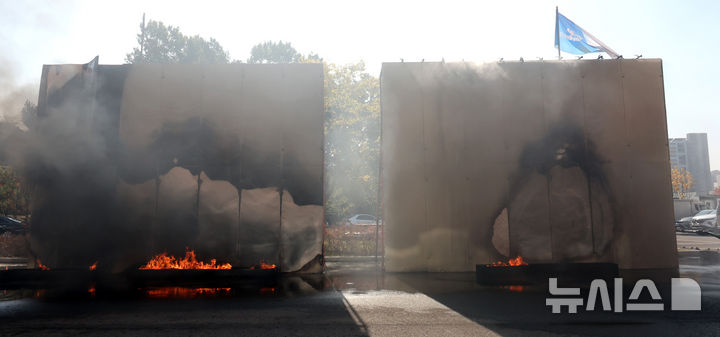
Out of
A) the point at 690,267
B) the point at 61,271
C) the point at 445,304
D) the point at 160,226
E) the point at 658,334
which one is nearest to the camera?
the point at 658,334

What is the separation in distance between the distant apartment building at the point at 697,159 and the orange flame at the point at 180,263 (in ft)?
381

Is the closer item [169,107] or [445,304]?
[445,304]

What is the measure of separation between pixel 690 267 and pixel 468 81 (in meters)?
8.07

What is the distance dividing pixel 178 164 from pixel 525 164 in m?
9.43

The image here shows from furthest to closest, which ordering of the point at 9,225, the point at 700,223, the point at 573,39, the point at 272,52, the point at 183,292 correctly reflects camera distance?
1. the point at 272,52
2. the point at 700,223
3. the point at 9,225
4. the point at 573,39
5. the point at 183,292

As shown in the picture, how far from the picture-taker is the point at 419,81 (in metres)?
11.3

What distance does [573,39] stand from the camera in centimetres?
1396

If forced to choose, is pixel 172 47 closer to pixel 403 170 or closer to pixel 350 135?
pixel 350 135

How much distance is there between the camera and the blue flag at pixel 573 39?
1321cm

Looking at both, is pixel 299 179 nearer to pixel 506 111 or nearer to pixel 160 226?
pixel 160 226

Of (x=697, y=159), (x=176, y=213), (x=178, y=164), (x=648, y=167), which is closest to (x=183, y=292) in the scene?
(x=176, y=213)

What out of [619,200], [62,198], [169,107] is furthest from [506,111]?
[62,198]

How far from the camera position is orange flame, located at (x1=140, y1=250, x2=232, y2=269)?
940 cm

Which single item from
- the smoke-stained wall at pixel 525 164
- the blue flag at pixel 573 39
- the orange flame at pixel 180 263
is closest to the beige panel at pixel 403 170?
the smoke-stained wall at pixel 525 164
